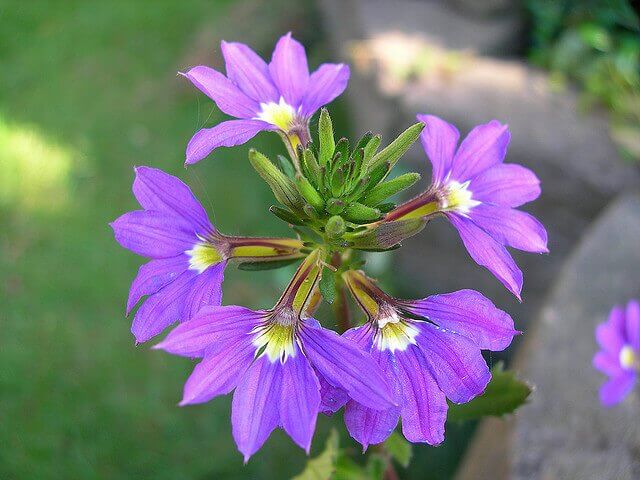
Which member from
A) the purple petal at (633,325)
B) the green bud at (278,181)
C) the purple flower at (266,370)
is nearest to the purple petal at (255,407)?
the purple flower at (266,370)

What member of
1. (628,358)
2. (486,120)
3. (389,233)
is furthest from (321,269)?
(486,120)

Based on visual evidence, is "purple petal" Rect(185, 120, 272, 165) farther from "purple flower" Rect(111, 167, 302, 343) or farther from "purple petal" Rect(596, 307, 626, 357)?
"purple petal" Rect(596, 307, 626, 357)

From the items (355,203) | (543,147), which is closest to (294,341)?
(355,203)

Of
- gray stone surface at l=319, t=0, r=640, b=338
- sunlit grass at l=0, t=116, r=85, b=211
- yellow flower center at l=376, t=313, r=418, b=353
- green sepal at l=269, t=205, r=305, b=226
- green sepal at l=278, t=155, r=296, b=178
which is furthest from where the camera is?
sunlit grass at l=0, t=116, r=85, b=211

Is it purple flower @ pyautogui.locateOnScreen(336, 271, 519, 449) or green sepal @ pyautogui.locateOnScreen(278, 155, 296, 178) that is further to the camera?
green sepal @ pyautogui.locateOnScreen(278, 155, 296, 178)

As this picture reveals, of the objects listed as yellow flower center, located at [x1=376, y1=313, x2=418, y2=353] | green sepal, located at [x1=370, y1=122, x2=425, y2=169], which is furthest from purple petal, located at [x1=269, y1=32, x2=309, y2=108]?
yellow flower center, located at [x1=376, y1=313, x2=418, y2=353]

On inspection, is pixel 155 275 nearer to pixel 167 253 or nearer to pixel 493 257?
pixel 167 253

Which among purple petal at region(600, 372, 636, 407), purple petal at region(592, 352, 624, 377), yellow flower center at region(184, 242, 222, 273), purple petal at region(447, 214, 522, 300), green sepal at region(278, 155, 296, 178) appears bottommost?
purple petal at region(600, 372, 636, 407)
